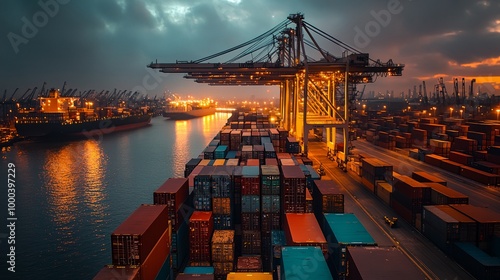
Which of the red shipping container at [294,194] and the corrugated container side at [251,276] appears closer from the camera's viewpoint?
the corrugated container side at [251,276]

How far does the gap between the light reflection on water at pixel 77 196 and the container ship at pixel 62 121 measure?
16.0m

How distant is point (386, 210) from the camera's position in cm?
2791

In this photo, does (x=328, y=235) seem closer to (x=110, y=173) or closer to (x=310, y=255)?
(x=310, y=255)

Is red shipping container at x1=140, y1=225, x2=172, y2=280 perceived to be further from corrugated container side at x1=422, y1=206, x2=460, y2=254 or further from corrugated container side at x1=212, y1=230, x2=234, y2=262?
corrugated container side at x1=422, y1=206, x2=460, y2=254

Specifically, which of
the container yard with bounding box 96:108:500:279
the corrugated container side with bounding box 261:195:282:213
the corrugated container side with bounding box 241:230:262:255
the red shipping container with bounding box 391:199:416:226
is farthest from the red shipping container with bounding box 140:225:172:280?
the red shipping container with bounding box 391:199:416:226

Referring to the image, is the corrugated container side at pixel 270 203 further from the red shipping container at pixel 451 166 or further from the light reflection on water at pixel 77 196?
the red shipping container at pixel 451 166

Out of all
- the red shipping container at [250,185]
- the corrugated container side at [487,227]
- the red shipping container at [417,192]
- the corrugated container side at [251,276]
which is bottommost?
the corrugated container side at [251,276]

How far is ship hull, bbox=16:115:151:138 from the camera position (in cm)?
8900

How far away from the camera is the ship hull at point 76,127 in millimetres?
89000

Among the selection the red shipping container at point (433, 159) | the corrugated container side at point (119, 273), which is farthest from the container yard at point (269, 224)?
the red shipping container at point (433, 159)

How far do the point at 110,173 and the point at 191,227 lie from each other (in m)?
36.4

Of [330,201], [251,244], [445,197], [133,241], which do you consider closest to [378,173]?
[445,197]

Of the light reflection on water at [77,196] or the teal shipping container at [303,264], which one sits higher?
the teal shipping container at [303,264]

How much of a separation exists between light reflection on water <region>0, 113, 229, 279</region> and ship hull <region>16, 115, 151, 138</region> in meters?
15.5
